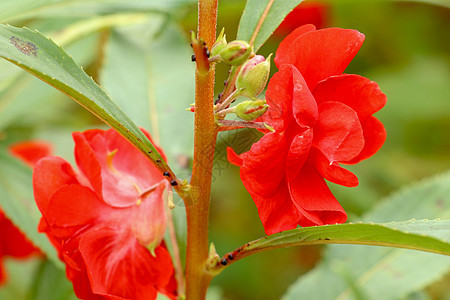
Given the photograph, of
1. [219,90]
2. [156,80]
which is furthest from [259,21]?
[219,90]

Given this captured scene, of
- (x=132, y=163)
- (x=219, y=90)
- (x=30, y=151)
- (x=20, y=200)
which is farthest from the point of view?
(x=219, y=90)

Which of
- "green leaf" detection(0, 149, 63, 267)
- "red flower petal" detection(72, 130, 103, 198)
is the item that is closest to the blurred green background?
"green leaf" detection(0, 149, 63, 267)

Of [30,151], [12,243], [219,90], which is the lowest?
[12,243]

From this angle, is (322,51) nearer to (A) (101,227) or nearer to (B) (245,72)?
(B) (245,72)

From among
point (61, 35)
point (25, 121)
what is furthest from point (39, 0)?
point (25, 121)

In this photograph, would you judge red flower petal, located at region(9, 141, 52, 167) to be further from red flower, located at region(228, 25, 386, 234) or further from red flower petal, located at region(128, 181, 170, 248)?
red flower, located at region(228, 25, 386, 234)

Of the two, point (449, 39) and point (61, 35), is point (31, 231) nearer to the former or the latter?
point (61, 35)

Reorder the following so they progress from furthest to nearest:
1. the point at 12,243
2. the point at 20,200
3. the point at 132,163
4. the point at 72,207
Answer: the point at 12,243 < the point at 20,200 < the point at 132,163 < the point at 72,207
